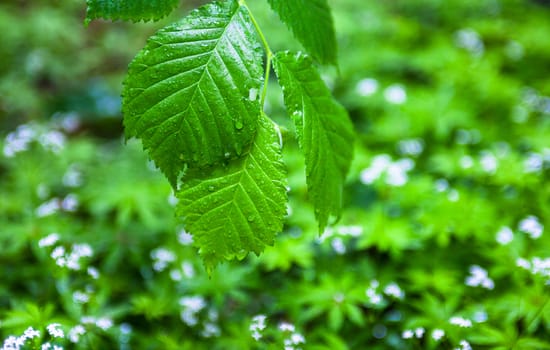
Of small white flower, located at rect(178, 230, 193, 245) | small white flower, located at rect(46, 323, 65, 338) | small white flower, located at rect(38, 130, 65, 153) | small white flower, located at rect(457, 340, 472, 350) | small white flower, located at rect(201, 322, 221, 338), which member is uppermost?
small white flower, located at rect(38, 130, 65, 153)

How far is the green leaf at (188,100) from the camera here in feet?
3.68

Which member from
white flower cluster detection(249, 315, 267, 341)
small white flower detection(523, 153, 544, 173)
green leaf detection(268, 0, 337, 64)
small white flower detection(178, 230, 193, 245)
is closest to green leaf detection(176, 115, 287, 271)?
green leaf detection(268, 0, 337, 64)

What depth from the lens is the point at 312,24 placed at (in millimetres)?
1374

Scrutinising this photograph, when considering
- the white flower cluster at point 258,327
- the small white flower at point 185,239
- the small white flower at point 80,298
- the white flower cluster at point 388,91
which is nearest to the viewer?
the white flower cluster at point 258,327

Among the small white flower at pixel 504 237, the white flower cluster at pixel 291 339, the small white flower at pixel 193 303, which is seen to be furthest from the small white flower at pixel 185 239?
the small white flower at pixel 504 237

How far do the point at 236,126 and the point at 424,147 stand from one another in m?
2.30

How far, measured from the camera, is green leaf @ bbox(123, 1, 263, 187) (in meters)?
1.12

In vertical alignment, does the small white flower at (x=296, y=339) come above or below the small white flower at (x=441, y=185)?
below

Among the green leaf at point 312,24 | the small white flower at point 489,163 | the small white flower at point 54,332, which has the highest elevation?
the green leaf at point 312,24

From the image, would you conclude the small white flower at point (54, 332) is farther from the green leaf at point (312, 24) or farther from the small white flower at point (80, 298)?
the green leaf at point (312, 24)

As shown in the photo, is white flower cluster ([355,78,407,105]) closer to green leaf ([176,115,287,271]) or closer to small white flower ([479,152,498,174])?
small white flower ([479,152,498,174])

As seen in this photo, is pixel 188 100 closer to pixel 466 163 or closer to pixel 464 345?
pixel 464 345

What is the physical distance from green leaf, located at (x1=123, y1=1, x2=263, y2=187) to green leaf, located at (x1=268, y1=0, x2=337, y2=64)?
0.23 meters

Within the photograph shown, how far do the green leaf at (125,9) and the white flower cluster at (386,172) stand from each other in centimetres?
160
